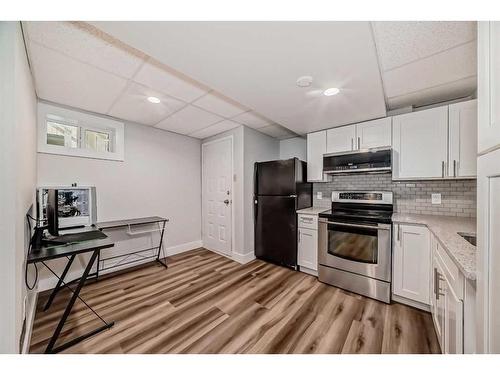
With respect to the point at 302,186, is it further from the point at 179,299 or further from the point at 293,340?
the point at 179,299

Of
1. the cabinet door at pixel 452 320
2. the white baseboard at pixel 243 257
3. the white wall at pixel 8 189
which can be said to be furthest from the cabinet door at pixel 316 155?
the white wall at pixel 8 189

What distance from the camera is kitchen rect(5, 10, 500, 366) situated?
47.1 inches

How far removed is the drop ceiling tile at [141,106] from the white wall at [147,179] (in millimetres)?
331

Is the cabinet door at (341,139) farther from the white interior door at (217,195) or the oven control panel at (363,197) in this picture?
the white interior door at (217,195)

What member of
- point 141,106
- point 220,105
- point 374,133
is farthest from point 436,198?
point 141,106

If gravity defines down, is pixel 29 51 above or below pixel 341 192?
above

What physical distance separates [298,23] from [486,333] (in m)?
1.68

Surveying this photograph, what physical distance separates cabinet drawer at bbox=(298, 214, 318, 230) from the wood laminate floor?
0.69m

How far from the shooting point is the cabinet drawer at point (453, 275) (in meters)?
0.97

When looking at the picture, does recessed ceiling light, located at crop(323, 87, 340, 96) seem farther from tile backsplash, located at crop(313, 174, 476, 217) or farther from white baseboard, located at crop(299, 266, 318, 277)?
white baseboard, located at crop(299, 266, 318, 277)

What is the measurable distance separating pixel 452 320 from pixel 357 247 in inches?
45.4

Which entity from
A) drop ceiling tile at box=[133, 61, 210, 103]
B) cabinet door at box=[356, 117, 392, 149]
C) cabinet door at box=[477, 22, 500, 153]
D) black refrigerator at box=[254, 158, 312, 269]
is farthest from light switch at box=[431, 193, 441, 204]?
drop ceiling tile at box=[133, 61, 210, 103]
